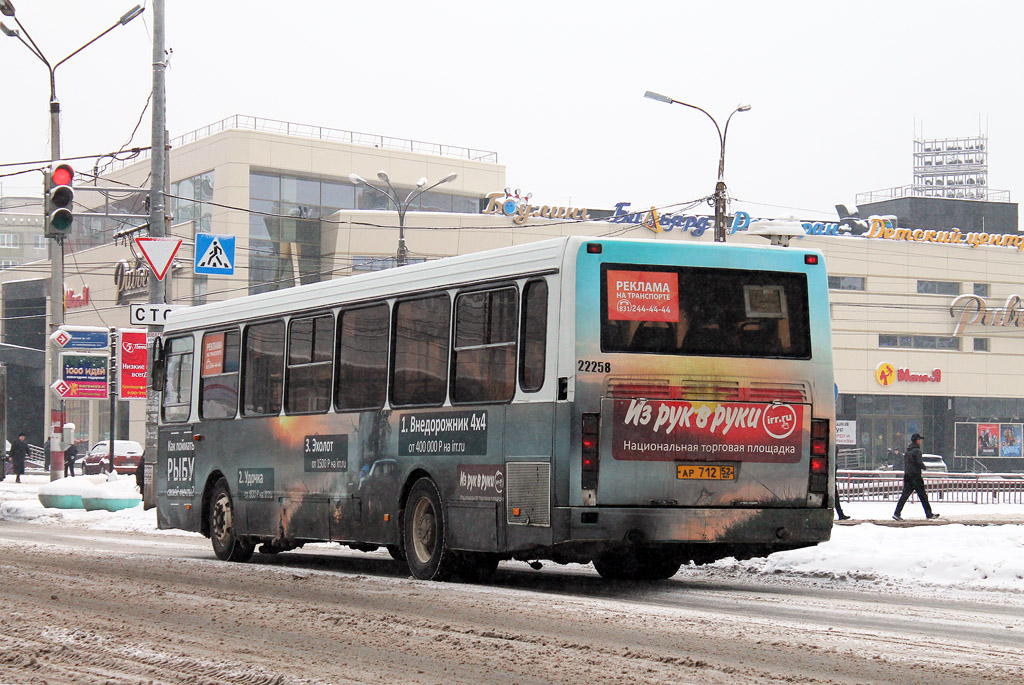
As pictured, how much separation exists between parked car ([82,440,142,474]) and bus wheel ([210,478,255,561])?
1537 inches

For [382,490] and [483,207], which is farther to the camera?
[483,207]

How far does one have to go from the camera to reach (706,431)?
1156 centimetres

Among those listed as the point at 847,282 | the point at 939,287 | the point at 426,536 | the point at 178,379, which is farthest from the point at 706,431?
the point at 939,287

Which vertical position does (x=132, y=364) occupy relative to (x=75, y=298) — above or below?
below

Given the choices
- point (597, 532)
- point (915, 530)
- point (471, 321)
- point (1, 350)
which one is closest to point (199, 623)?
point (597, 532)

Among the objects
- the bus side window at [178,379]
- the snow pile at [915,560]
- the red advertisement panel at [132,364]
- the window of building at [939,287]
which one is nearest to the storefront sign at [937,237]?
the window of building at [939,287]

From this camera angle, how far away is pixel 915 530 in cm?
1666

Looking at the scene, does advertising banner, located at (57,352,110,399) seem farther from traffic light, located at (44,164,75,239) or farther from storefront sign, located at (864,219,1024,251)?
storefront sign, located at (864,219,1024,251)

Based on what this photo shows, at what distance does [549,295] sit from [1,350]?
71541 mm

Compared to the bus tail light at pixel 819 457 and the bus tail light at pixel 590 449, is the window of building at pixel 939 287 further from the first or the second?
the bus tail light at pixel 590 449

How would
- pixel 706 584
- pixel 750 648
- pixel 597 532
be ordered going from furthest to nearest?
pixel 706 584, pixel 597 532, pixel 750 648

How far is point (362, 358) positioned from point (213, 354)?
3.57m

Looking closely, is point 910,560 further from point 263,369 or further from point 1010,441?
point 1010,441

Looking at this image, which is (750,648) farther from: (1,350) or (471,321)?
(1,350)
